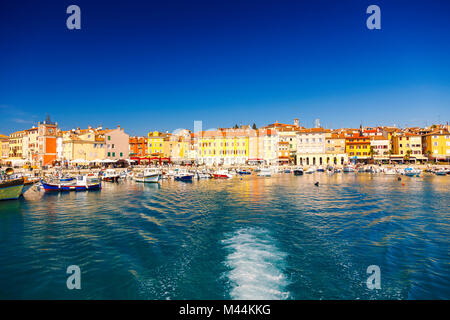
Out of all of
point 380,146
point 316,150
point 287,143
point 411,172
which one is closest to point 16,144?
point 287,143

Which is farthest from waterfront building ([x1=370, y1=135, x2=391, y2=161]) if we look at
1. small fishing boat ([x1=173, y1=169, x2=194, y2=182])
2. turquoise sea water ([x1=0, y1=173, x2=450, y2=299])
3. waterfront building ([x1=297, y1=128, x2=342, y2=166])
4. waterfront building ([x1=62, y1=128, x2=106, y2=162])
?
waterfront building ([x1=62, y1=128, x2=106, y2=162])

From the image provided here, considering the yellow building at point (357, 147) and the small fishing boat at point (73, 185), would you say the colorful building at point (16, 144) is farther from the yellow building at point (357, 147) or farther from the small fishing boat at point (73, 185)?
the yellow building at point (357, 147)

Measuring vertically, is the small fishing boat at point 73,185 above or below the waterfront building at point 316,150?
below

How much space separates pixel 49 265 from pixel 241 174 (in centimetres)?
5133

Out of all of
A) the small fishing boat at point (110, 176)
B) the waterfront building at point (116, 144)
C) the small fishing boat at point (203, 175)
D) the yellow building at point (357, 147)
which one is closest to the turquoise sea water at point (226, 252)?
the small fishing boat at point (110, 176)

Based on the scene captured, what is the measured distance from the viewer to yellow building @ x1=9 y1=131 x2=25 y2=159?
245 ft

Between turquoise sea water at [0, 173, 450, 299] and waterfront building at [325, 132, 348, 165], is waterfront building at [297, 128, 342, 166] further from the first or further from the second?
turquoise sea water at [0, 173, 450, 299]

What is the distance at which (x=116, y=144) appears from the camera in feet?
228

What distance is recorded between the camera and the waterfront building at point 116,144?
2665 inches

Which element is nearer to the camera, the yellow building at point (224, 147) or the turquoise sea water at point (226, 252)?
the turquoise sea water at point (226, 252)

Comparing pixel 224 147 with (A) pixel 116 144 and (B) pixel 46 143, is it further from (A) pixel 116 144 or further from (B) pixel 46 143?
(B) pixel 46 143

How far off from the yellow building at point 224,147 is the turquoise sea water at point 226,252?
60.4 metres
